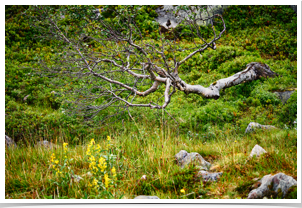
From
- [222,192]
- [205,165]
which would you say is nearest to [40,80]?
[205,165]

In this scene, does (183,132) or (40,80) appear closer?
(183,132)

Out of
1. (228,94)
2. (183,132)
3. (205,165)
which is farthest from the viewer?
→ (228,94)

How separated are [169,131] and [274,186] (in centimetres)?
260

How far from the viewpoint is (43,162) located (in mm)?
4809

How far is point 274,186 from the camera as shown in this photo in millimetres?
3074

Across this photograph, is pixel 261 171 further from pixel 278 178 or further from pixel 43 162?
pixel 43 162

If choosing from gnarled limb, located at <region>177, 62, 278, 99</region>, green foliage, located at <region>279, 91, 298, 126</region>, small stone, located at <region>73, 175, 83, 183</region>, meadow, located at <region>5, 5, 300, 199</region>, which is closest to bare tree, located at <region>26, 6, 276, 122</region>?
gnarled limb, located at <region>177, 62, 278, 99</region>

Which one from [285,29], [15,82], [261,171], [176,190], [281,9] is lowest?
[176,190]

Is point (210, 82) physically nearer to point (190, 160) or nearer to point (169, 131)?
point (169, 131)

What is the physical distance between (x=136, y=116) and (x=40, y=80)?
235 inches

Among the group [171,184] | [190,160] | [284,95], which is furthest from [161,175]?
[284,95]

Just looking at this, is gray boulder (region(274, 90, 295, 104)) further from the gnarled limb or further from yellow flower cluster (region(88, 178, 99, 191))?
yellow flower cluster (region(88, 178, 99, 191))

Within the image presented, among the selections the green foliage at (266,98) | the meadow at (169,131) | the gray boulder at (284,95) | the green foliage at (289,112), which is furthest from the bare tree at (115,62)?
the green foliage at (289,112)

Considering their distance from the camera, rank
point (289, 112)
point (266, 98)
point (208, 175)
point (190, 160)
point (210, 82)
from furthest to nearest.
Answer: point (210, 82)
point (266, 98)
point (289, 112)
point (190, 160)
point (208, 175)
